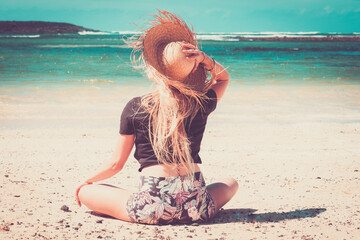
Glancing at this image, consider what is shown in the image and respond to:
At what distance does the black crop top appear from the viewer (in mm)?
2676

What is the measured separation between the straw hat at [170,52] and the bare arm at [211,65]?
0.04m

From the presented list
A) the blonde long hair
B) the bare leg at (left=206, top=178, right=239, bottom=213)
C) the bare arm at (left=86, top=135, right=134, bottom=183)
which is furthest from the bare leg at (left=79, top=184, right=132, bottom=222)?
the bare leg at (left=206, top=178, right=239, bottom=213)

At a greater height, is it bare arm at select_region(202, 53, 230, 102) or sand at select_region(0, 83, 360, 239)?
bare arm at select_region(202, 53, 230, 102)

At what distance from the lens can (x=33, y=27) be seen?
107500 millimetres

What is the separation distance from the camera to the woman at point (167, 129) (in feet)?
8.78

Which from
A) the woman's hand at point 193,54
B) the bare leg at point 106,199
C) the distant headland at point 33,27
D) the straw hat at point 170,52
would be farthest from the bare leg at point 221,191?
the distant headland at point 33,27

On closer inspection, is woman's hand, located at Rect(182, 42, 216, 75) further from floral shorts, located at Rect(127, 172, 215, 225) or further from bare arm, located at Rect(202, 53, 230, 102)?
floral shorts, located at Rect(127, 172, 215, 225)

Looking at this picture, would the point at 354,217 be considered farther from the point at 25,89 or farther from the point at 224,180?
the point at 25,89

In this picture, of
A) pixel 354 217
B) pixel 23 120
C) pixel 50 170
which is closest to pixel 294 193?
pixel 354 217

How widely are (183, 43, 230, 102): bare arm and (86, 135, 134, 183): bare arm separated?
0.68m

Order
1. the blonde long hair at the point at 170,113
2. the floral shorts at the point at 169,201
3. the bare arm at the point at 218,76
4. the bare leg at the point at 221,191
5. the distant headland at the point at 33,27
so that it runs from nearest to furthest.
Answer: the blonde long hair at the point at 170,113
the floral shorts at the point at 169,201
the bare arm at the point at 218,76
the bare leg at the point at 221,191
the distant headland at the point at 33,27

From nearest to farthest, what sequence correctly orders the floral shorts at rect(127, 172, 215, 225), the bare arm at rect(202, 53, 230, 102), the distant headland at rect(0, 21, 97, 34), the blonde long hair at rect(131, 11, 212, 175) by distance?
the blonde long hair at rect(131, 11, 212, 175) < the floral shorts at rect(127, 172, 215, 225) < the bare arm at rect(202, 53, 230, 102) < the distant headland at rect(0, 21, 97, 34)

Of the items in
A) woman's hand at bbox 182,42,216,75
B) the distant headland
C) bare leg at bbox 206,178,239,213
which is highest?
the distant headland

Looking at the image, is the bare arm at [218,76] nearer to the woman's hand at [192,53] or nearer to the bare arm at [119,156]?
the woman's hand at [192,53]
